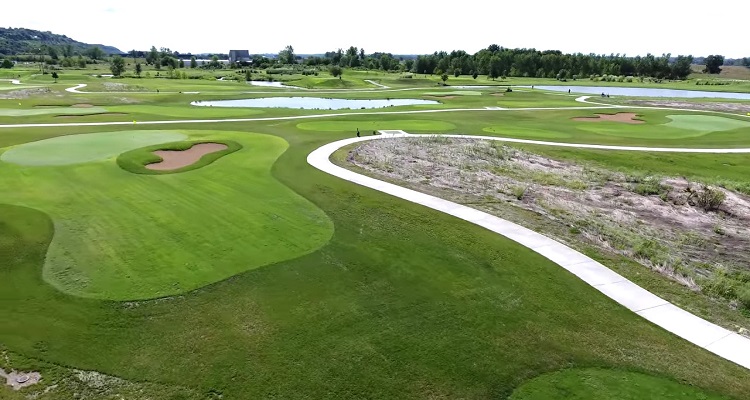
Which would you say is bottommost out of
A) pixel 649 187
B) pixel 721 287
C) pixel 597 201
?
pixel 721 287

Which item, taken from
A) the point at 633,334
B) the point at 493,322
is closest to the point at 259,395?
the point at 493,322

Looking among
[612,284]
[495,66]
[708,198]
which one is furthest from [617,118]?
[495,66]

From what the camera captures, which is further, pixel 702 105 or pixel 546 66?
pixel 546 66

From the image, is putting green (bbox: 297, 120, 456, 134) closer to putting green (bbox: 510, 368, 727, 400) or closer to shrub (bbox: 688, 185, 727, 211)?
shrub (bbox: 688, 185, 727, 211)

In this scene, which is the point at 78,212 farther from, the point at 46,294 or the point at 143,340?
the point at 143,340

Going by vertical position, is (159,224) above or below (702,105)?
below

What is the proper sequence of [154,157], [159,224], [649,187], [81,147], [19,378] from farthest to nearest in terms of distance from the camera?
[81,147] < [154,157] < [649,187] < [159,224] < [19,378]

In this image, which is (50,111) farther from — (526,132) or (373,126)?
(526,132)
